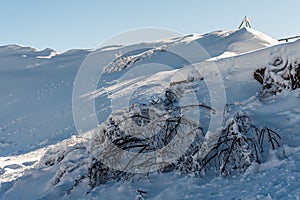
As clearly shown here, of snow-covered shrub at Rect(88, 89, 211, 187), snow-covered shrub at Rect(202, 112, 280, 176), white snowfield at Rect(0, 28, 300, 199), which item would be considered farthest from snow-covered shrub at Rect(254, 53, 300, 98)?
snow-covered shrub at Rect(202, 112, 280, 176)

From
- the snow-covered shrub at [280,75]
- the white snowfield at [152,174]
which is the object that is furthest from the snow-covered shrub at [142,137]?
the snow-covered shrub at [280,75]

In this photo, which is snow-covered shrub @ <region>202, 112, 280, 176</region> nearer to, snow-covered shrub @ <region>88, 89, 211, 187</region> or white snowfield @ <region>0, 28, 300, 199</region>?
white snowfield @ <region>0, 28, 300, 199</region>

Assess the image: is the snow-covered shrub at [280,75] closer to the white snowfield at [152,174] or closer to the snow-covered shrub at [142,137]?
the white snowfield at [152,174]

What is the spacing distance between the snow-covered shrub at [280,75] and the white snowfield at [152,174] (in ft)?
0.10

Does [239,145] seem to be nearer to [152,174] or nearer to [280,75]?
[152,174]

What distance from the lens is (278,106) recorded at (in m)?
4.11

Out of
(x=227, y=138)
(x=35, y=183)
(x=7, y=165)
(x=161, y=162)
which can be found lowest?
(x=7, y=165)

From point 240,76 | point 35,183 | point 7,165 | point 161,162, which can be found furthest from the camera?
point 7,165

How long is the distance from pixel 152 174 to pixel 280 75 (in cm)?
196

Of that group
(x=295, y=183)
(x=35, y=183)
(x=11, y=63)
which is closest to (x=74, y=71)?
(x=11, y=63)

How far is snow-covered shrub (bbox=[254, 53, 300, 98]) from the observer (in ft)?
14.6

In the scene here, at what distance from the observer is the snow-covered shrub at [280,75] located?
175 inches

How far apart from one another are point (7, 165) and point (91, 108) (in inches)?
112

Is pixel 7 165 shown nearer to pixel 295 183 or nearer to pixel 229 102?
pixel 229 102
